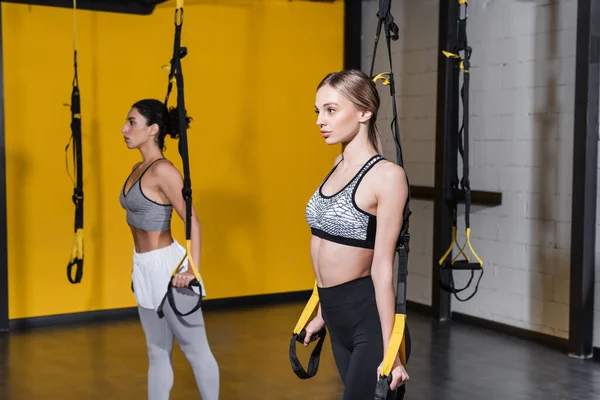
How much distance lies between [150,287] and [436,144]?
3421 mm

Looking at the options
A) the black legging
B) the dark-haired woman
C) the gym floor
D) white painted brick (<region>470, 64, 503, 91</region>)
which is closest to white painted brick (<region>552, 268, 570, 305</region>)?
the gym floor

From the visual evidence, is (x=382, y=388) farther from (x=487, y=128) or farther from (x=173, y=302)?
(x=487, y=128)

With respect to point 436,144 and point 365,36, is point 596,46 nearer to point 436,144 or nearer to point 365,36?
point 436,144

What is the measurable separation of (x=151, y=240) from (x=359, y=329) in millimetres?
1297

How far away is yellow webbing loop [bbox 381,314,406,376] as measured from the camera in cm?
222

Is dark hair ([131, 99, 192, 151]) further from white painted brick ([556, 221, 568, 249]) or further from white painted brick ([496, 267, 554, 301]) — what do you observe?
white painted brick ([496, 267, 554, 301])

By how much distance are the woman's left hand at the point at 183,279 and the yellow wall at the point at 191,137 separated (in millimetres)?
2970

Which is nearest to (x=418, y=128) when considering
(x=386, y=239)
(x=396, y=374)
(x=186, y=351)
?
(x=186, y=351)

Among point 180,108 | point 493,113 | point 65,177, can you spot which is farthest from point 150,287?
point 493,113

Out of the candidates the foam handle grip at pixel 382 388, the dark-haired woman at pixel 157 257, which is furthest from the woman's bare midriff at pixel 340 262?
the dark-haired woman at pixel 157 257

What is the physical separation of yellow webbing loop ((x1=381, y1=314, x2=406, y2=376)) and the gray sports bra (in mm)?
1461

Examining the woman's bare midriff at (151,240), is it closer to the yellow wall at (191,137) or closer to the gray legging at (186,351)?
the gray legging at (186,351)

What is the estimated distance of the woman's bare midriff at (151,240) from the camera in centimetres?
345

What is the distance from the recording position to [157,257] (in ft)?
11.3
